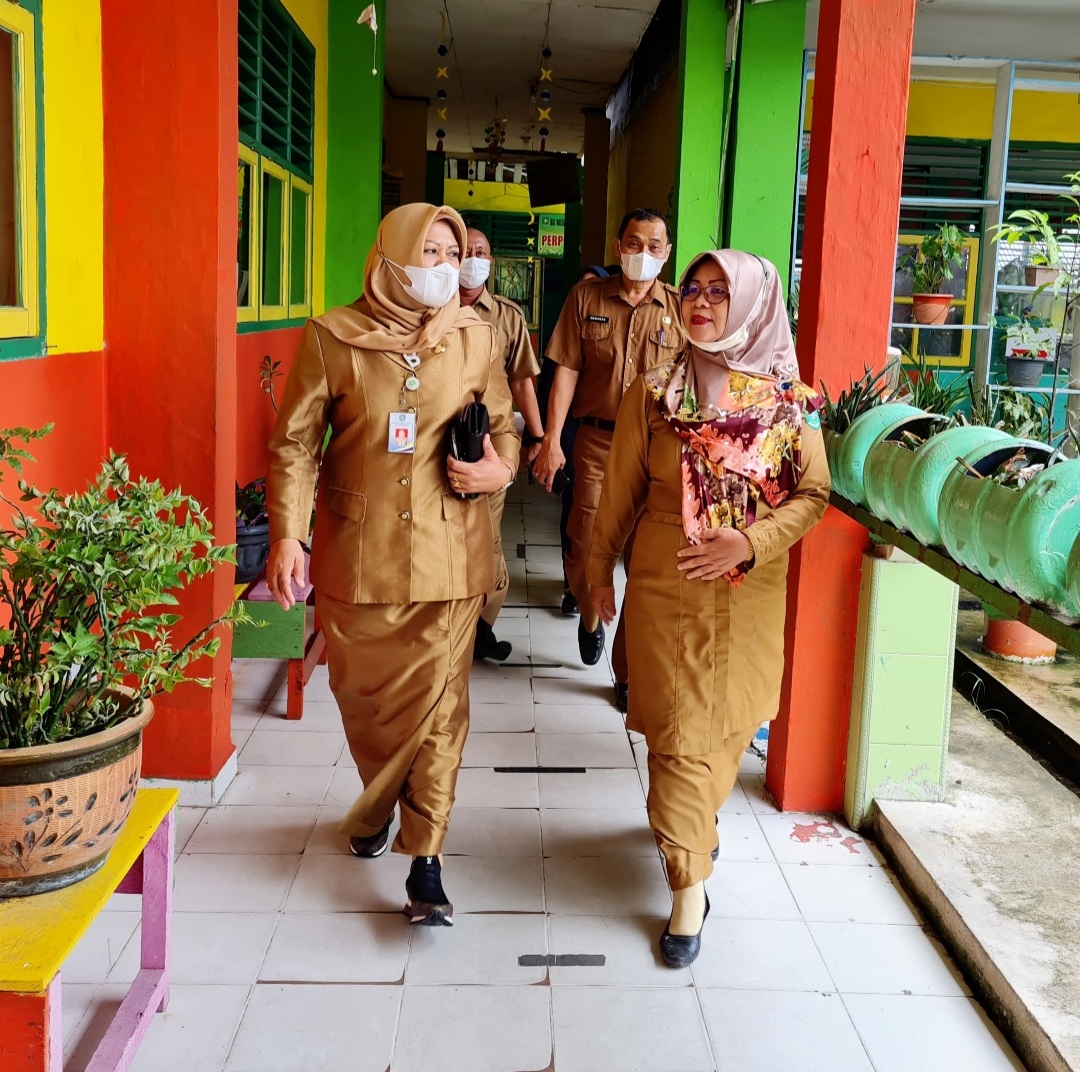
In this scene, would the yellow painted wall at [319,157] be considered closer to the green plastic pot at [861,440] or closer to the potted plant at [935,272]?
the potted plant at [935,272]

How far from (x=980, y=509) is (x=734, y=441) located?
600mm

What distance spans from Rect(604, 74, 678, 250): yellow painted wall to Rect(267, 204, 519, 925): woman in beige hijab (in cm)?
478

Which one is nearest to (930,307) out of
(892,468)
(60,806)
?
(892,468)

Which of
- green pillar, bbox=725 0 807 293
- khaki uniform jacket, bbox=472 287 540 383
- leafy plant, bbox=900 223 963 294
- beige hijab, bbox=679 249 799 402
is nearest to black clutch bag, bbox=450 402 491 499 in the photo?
beige hijab, bbox=679 249 799 402

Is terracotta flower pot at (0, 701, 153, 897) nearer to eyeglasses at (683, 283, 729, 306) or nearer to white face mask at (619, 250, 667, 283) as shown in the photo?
eyeglasses at (683, 283, 729, 306)

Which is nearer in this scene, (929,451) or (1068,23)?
(929,451)

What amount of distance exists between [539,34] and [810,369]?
20.9ft

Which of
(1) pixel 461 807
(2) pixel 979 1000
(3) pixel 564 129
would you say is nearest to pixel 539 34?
(3) pixel 564 129

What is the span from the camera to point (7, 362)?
2.38 m

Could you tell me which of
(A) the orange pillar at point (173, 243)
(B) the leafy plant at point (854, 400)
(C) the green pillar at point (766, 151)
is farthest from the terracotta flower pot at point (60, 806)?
(C) the green pillar at point (766, 151)

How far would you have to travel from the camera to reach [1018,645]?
16.8 feet

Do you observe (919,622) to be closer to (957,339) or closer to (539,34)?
(957,339)

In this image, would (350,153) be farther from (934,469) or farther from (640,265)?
(934,469)

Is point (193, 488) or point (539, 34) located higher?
point (539, 34)
